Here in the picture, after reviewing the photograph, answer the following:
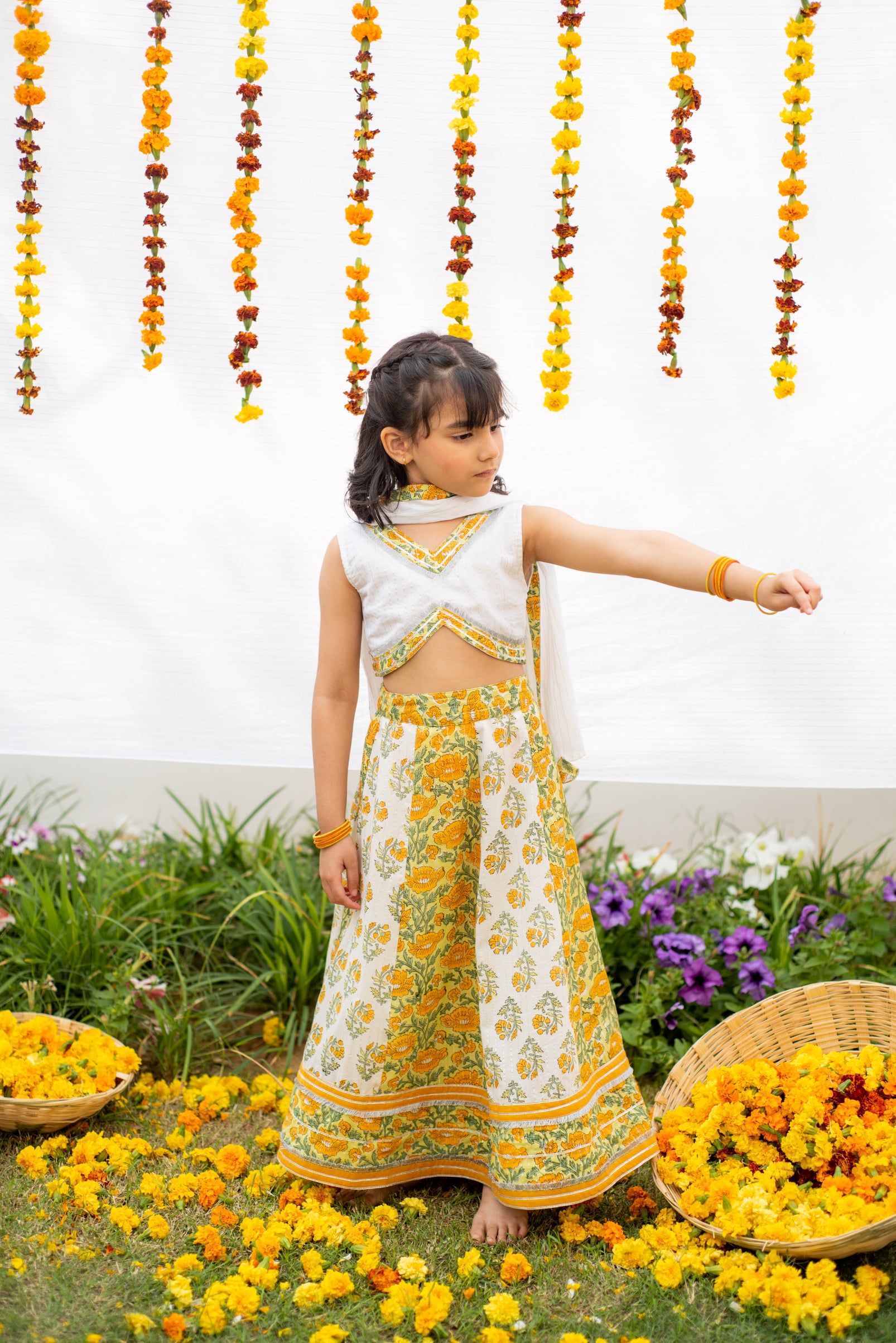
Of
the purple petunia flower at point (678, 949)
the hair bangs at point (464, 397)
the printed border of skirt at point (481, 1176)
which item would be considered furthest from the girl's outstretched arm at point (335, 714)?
the purple petunia flower at point (678, 949)

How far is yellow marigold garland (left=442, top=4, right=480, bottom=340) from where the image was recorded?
2.47 meters

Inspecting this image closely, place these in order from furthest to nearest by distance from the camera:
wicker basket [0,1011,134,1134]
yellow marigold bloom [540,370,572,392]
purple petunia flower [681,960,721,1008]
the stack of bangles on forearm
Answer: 1. purple petunia flower [681,960,721,1008]
2. yellow marigold bloom [540,370,572,392]
3. wicker basket [0,1011,134,1134]
4. the stack of bangles on forearm

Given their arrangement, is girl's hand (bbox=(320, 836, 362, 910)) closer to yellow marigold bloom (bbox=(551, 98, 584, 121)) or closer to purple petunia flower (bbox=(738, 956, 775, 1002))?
purple petunia flower (bbox=(738, 956, 775, 1002))

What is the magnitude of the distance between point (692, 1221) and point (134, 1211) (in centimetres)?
105

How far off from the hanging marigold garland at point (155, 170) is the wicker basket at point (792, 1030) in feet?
6.41

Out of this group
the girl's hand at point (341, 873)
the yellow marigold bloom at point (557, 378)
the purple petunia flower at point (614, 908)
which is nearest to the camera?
the girl's hand at point (341, 873)

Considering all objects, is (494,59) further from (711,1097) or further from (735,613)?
(711,1097)

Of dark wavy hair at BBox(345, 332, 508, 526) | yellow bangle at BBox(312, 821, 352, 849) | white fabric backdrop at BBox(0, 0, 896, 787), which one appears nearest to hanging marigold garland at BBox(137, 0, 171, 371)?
white fabric backdrop at BBox(0, 0, 896, 787)

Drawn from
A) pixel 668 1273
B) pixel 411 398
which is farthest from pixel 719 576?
pixel 668 1273

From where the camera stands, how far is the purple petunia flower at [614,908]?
2859mm

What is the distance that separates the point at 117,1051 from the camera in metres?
2.55

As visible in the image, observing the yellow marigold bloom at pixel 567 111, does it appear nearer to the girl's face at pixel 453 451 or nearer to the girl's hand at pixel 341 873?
the girl's face at pixel 453 451

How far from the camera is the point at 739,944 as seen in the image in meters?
2.82

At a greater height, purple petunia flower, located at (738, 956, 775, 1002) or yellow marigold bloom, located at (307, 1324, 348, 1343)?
purple petunia flower, located at (738, 956, 775, 1002)
